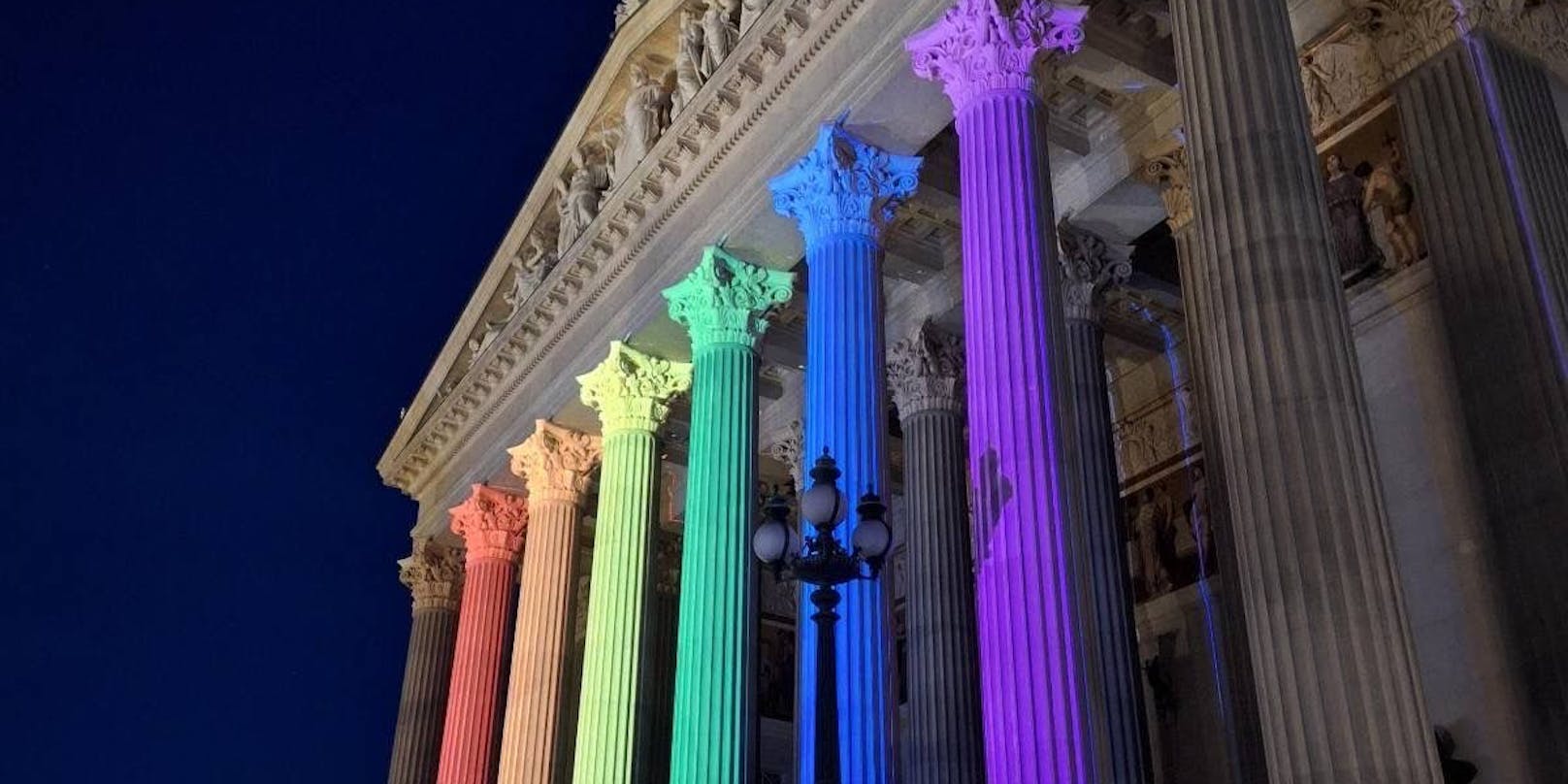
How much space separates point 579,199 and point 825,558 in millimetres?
16421

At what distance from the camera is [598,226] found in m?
23.6

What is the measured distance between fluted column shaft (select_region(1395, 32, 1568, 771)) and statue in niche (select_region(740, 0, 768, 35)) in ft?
31.3

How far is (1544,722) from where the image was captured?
38.2 ft

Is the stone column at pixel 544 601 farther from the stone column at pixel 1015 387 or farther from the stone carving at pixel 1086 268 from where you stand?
the stone column at pixel 1015 387

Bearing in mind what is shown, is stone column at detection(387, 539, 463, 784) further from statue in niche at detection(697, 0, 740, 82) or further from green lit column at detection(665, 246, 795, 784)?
statue in niche at detection(697, 0, 740, 82)

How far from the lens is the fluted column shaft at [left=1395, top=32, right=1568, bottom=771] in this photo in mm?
11867

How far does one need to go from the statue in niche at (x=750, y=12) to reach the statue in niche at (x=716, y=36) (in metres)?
0.31

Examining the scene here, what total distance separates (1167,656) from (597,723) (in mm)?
8403

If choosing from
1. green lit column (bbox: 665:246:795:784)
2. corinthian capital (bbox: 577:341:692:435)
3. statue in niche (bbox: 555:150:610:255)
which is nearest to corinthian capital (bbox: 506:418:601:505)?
corinthian capital (bbox: 577:341:692:435)

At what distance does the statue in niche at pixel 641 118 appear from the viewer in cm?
2350

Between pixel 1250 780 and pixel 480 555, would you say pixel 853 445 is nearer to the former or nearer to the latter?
pixel 1250 780

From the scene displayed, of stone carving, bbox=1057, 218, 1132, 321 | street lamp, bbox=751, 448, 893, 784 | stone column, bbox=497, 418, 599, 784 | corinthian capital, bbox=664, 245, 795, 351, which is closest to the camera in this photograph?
street lamp, bbox=751, 448, 893, 784

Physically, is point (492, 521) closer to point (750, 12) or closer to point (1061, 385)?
A: point (750, 12)

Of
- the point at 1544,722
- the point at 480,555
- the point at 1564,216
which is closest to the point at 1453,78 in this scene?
the point at 1564,216
